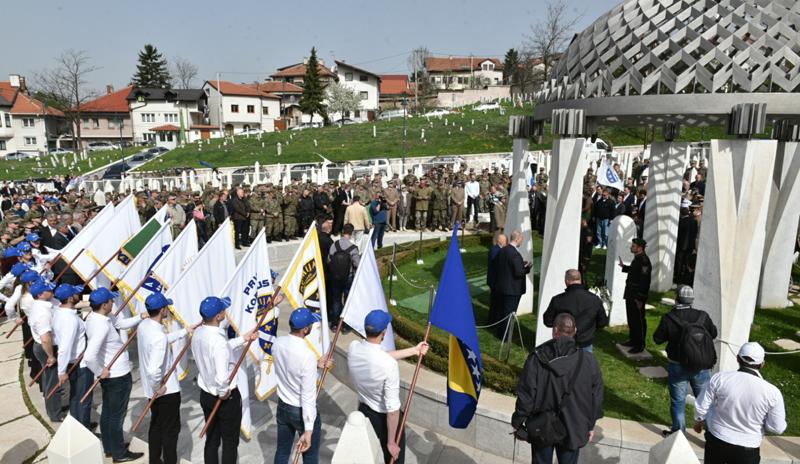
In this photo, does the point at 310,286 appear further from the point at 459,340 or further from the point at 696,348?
the point at 696,348

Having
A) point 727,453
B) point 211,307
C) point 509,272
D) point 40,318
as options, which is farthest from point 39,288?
point 727,453

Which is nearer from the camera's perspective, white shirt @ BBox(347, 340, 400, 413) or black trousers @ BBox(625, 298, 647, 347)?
white shirt @ BBox(347, 340, 400, 413)

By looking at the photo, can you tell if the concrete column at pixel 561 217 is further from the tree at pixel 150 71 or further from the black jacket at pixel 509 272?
the tree at pixel 150 71

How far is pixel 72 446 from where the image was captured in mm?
3639

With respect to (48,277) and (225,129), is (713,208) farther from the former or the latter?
(225,129)

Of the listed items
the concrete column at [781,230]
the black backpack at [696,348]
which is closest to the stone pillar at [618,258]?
the concrete column at [781,230]

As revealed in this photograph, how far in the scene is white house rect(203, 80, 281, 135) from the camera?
72.7 metres

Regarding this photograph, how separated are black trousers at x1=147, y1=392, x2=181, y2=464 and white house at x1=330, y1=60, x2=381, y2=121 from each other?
80927mm

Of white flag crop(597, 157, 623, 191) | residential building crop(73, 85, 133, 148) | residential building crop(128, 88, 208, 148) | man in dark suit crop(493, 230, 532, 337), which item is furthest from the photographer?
residential building crop(73, 85, 133, 148)

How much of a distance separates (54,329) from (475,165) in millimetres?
32183

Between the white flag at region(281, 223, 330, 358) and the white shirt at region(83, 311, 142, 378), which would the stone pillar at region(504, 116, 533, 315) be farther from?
the white shirt at region(83, 311, 142, 378)

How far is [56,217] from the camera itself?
36.9ft

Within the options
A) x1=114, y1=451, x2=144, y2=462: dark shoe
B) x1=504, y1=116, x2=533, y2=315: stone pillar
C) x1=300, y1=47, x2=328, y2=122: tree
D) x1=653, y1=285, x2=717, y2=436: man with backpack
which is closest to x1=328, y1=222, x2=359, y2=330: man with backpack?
x1=504, y1=116, x2=533, y2=315: stone pillar

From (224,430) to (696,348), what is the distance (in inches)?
192
